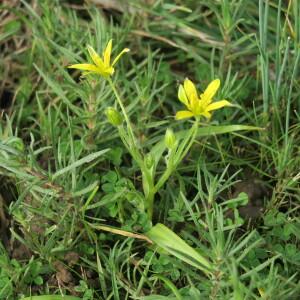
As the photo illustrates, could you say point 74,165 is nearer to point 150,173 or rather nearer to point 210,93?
point 150,173

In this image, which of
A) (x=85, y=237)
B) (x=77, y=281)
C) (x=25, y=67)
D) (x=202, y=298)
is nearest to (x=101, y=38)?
(x=25, y=67)

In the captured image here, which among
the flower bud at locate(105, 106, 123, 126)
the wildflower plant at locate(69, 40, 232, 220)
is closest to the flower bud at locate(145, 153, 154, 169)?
the wildflower plant at locate(69, 40, 232, 220)

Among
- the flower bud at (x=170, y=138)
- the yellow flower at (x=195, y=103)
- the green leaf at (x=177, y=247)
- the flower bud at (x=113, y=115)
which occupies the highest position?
the yellow flower at (x=195, y=103)

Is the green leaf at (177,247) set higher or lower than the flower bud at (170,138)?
lower

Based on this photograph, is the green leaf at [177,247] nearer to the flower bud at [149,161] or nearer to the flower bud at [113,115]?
the flower bud at [149,161]

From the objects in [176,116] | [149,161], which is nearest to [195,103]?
[176,116]

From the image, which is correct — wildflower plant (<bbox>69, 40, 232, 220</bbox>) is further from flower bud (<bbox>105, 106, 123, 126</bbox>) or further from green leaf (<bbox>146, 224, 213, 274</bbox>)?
green leaf (<bbox>146, 224, 213, 274</bbox>)

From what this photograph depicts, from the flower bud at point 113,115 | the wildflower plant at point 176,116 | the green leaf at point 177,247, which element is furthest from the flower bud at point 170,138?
the green leaf at point 177,247

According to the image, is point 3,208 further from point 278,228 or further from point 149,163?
point 278,228

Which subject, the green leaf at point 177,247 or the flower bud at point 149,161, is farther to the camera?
the flower bud at point 149,161
